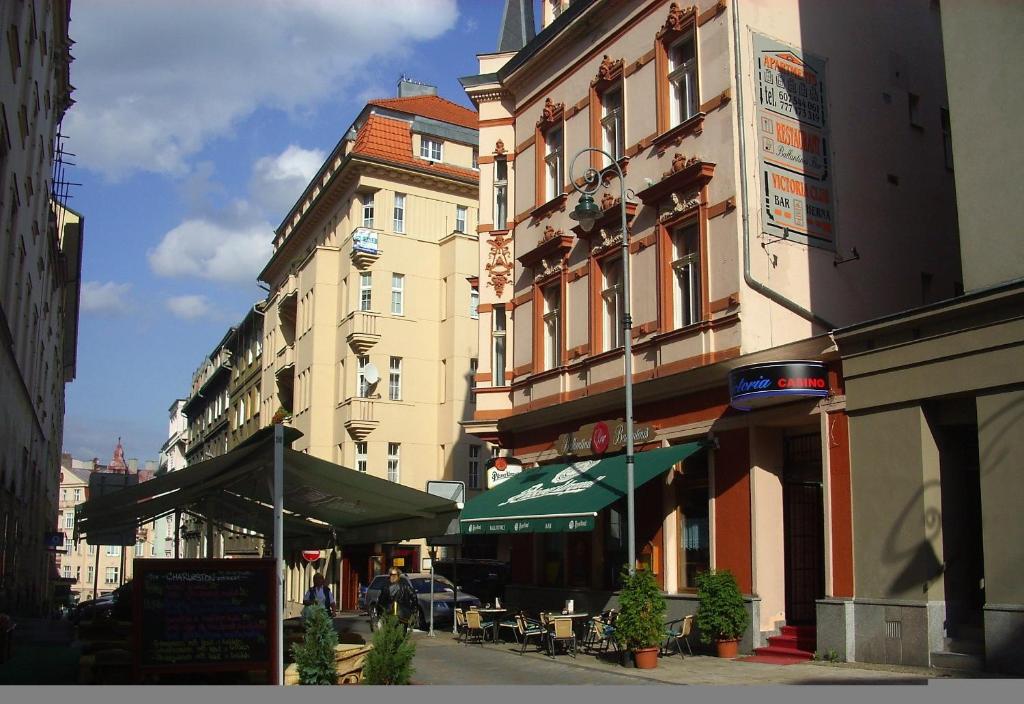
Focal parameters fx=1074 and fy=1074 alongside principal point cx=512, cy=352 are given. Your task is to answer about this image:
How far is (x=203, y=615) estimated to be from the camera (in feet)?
40.2

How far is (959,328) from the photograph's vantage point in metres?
15.3

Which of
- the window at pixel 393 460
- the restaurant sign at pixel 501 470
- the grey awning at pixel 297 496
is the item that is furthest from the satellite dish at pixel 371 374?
the grey awning at pixel 297 496

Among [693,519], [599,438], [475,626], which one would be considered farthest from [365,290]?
[693,519]

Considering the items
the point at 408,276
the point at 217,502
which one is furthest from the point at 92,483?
the point at 408,276

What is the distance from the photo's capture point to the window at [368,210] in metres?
51.0

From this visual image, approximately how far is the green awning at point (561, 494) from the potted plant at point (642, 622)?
2154 millimetres

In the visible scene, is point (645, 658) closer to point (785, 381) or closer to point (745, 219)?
point (785, 381)

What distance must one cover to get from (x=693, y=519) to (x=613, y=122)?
9427 millimetres

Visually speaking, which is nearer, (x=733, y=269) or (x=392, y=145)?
(x=733, y=269)

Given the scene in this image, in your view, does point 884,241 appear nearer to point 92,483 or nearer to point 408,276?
point 92,483

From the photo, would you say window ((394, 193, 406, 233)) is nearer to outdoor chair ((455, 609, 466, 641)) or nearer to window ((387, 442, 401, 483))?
window ((387, 442, 401, 483))

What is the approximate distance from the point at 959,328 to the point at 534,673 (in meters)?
8.37

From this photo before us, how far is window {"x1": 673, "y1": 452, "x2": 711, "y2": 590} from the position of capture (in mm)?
20719

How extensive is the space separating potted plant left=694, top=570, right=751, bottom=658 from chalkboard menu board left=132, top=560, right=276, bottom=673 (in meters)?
8.66
